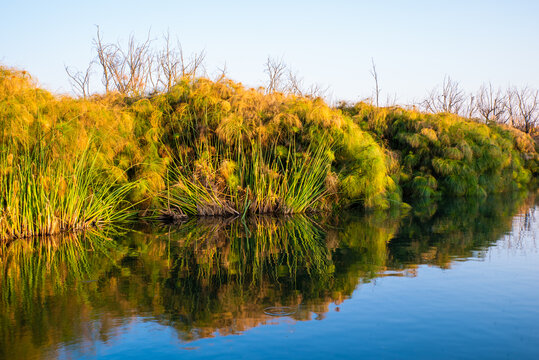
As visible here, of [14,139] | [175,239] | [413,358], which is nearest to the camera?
[413,358]

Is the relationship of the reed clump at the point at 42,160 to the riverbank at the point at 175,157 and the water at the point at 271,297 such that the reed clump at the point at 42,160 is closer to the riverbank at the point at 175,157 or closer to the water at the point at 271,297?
the riverbank at the point at 175,157

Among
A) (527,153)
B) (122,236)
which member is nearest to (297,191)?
(122,236)

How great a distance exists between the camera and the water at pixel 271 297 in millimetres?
4051

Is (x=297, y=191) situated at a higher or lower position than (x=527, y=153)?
lower

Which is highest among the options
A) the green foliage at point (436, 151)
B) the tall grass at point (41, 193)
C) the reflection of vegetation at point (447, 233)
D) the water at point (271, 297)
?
the green foliage at point (436, 151)

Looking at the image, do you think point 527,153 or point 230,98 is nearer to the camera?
point 230,98

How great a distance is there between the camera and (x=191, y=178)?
12.7 meters

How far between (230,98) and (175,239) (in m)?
5.17

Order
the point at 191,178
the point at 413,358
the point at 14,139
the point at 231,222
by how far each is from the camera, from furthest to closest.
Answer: the point at 191,178
the point at 231,222
the point at 14,139
the point at 413,358

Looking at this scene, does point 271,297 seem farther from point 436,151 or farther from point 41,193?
point 436,151

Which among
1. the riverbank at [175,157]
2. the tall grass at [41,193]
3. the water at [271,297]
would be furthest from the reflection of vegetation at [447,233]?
the tall grass at [41,193]

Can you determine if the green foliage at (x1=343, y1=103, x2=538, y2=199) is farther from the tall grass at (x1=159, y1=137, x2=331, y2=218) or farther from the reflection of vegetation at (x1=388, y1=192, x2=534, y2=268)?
the tall grass at (x1=159, y1=137, x2=331, y2=218)

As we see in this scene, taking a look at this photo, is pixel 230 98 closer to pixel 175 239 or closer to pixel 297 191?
pixel 297 191

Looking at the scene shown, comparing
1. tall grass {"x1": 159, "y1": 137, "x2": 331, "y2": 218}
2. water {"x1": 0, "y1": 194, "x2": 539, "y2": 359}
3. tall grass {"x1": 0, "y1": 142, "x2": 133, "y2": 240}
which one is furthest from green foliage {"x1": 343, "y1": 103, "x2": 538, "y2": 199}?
tall grass {"x1": 0, "y1": 142, "x2": 133, "y2": 240}
